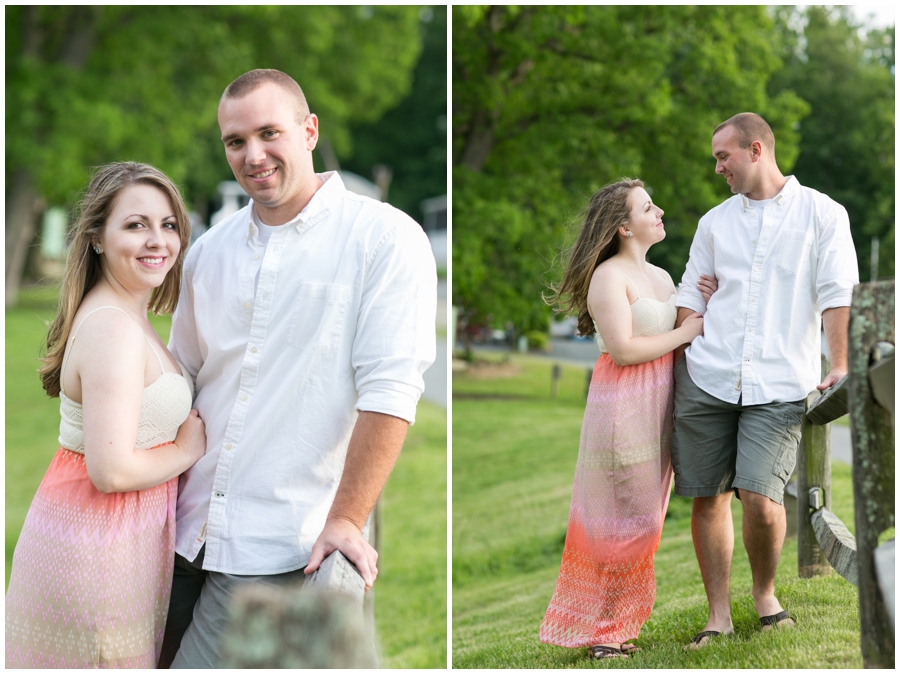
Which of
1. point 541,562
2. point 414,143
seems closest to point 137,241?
point 541,562

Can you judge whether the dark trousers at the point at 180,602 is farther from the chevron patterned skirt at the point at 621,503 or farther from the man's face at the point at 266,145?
the chevron patterned skirt at the point at 621,503

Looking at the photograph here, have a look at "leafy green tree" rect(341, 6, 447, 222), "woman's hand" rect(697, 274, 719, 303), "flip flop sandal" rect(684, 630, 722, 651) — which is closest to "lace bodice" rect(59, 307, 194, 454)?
"woman's hand" rect(697, 274, 719, 303)

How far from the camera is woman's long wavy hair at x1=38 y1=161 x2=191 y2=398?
224cm

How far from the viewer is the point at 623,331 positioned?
2682 mm

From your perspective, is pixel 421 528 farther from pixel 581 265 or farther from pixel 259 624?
pixel 259 624

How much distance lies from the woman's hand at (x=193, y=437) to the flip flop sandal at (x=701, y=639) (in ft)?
5.18

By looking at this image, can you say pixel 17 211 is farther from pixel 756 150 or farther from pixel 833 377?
pixel 833 377

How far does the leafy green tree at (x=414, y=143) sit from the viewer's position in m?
28.5

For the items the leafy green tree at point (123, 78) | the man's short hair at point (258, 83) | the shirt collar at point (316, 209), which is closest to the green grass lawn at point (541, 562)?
the shirt collar at point (316, 209)

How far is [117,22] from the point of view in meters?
16.7

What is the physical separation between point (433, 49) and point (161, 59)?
1315 centimetres

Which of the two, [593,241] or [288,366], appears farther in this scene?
[593,241]

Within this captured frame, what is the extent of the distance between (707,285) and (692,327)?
14 cm

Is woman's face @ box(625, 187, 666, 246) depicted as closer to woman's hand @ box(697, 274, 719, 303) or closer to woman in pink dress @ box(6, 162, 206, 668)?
woman's hand @ box(697, 274, 719, 303)
